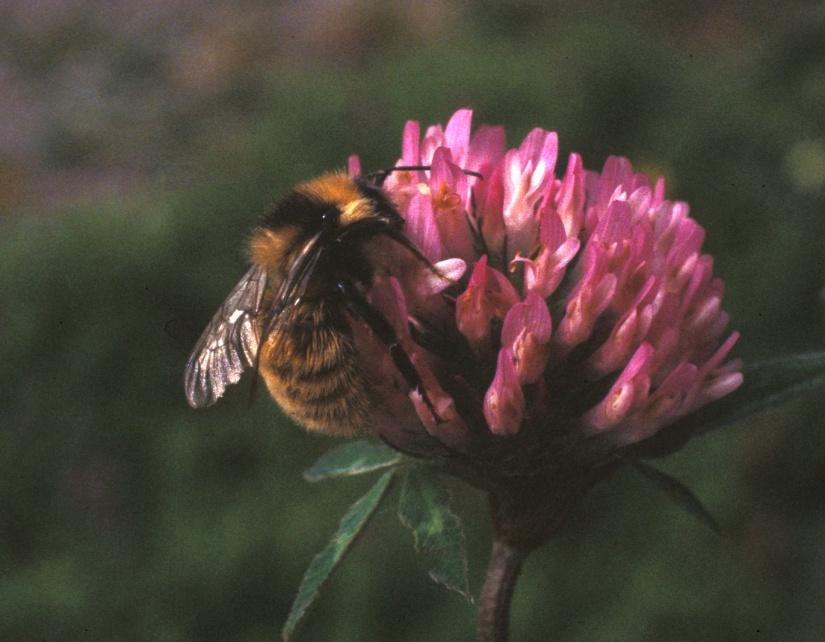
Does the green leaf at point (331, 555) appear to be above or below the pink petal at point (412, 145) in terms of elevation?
below

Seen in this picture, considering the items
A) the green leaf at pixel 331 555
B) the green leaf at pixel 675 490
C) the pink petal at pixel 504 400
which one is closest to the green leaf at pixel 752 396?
the green leaf at pixel 675 490

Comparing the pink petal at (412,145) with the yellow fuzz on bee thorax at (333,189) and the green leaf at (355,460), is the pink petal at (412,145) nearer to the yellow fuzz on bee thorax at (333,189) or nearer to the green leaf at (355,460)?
the yellow fuzz on bee thorax at (333,189)

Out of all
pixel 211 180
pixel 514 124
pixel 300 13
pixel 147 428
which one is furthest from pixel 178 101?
pixel 147 428

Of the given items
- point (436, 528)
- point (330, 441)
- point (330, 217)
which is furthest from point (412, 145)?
point (330, 441)

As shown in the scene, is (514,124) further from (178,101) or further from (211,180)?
(178,101)

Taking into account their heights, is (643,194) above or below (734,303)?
above

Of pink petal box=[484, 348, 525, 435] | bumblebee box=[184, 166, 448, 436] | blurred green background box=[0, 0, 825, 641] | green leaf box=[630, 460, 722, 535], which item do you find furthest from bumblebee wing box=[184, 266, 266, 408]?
blurred green background box=[0, 0, 825, 641]
